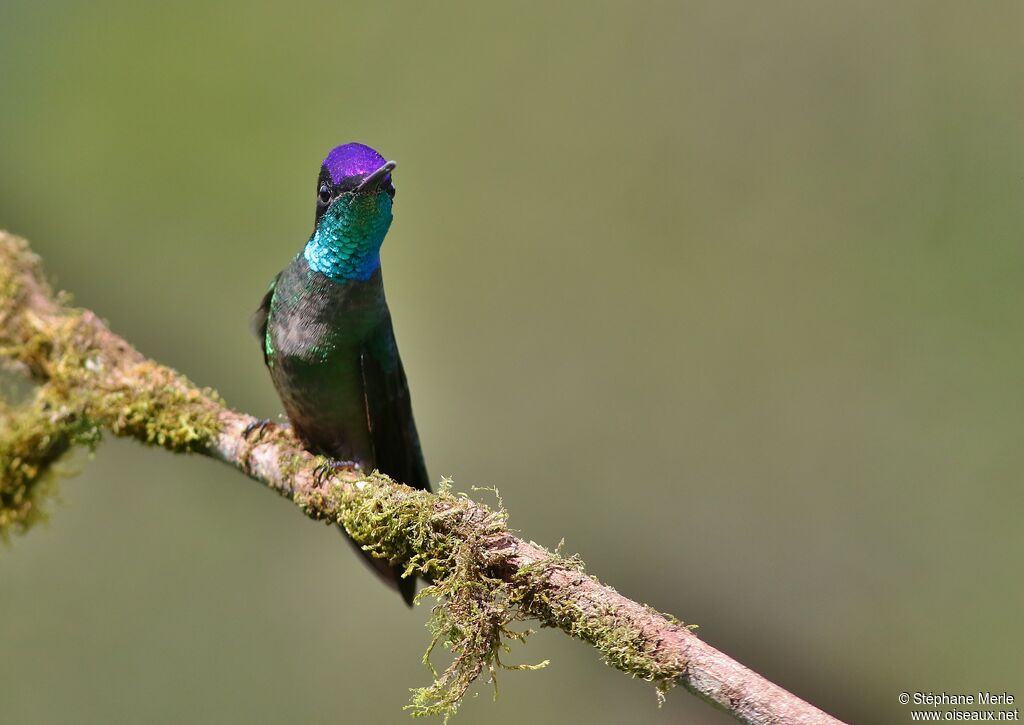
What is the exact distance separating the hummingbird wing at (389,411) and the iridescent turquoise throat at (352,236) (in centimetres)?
23

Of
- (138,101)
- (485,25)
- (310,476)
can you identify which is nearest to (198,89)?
(138,101)

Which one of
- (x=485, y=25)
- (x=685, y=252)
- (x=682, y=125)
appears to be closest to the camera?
(x=685, y=252)

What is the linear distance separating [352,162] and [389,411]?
0.88m

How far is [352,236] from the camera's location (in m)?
3.24

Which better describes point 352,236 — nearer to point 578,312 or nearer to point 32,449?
point 32,449

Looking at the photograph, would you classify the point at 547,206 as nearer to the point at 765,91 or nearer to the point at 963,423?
the point at 765,91

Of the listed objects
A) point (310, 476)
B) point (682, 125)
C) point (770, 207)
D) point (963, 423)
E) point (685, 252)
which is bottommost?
point (310, 476)

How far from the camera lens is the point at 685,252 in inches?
240

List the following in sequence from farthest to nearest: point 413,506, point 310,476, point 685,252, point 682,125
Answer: point 682,125, point 685,252, point 310,476, point 413,506

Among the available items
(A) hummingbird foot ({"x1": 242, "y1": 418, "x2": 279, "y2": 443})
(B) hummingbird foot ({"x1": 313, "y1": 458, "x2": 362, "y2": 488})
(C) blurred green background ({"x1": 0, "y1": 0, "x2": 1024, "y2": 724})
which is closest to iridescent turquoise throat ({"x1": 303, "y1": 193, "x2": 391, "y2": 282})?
(A) hummingbird foot ({"x1": 242, "y1": 418, "x2": 279, "y2": 443})

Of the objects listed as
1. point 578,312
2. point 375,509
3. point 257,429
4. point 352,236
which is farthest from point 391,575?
point 578,312

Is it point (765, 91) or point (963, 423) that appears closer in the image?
point (963, 423)

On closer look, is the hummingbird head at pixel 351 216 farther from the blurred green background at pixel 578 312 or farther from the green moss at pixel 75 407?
the blurred green background at pixel 578 312

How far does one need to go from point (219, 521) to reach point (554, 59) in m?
3.93
